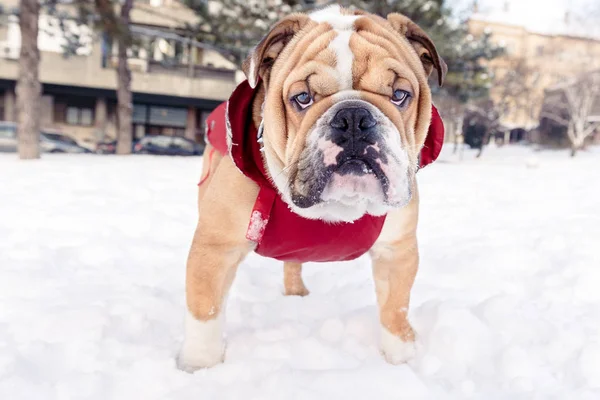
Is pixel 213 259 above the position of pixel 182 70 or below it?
below

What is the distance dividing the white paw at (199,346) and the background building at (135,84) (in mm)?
22068

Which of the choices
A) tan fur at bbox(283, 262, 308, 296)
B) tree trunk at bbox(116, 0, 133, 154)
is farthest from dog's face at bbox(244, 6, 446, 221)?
tree trunk at bbox(116, 0, 133, 154)

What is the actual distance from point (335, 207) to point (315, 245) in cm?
20

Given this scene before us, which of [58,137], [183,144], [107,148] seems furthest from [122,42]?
[107,148]

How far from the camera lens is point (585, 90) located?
22344mm

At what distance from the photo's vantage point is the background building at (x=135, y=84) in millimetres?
22828

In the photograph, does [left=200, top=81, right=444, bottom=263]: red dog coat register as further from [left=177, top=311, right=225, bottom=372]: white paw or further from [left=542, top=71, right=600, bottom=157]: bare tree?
[left=542, top=71, right=600, bottom=157]: bare tree

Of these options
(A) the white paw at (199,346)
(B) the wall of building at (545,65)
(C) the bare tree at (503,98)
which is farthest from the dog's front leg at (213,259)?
(C) the bare tree at (503,98)

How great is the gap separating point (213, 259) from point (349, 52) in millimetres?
906

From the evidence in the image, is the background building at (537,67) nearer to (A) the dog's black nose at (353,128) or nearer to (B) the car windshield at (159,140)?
(B) the car windshield at (159,140)

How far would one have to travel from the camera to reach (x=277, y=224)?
5.80ft

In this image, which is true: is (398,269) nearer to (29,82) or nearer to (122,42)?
(29,82)

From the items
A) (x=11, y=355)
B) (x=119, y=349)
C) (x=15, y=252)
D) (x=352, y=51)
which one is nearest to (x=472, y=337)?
(x=352, y=51)

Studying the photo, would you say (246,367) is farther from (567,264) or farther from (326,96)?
(567,264)
